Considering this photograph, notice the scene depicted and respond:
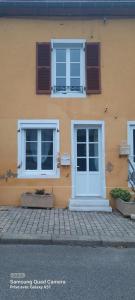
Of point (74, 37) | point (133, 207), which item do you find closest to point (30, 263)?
point (133, 207)

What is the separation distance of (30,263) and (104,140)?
19.3ft

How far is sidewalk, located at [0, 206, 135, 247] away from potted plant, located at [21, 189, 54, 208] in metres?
0.20

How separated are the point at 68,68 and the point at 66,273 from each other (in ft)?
23.9

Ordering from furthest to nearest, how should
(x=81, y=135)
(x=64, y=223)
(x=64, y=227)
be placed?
(x=81, y=135)
(x=64, y=223)
(x=64, y=227)

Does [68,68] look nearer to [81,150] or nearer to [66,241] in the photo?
[81,150]

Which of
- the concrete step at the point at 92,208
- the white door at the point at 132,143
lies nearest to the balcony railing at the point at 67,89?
the white door at the point at 132,143

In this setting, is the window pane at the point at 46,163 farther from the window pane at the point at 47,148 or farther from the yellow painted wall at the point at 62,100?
the yellow painted wall at the point at 62,100

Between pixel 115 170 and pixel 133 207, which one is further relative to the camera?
pixel 115 170

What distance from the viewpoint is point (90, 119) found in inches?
424

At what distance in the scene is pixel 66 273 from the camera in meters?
5.10

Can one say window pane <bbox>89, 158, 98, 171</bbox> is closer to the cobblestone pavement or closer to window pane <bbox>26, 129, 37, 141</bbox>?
the cobblestone pavement

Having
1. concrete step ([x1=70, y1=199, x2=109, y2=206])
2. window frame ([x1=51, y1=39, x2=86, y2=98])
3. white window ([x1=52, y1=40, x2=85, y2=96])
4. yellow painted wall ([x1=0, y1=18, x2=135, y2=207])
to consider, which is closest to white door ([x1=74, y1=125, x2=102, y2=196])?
→ yellow painted wall ([x1=0, y1=18, x2=135, y2=207])

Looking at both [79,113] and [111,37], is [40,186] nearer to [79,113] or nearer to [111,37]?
[79,113]

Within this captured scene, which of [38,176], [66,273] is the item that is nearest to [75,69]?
[38,176]
